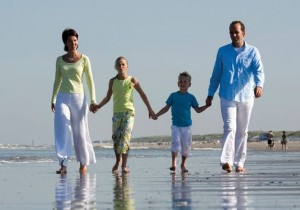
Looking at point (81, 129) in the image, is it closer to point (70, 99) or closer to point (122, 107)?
point (70, 99)

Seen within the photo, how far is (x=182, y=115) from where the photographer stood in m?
14.4

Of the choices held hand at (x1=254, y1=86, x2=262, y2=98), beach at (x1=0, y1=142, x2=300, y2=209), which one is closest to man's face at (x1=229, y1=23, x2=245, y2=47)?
held hand at (x1=254, y1=86, x2=262, y2=98)

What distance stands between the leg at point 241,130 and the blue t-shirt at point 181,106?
→ 6.15 ft

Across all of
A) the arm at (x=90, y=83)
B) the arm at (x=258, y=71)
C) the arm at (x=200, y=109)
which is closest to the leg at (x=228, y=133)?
the arm at (x=258, y=71)

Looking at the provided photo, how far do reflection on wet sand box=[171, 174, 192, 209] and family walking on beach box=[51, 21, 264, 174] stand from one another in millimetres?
2550

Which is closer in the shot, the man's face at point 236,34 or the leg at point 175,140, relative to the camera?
the man's face at point 236,34

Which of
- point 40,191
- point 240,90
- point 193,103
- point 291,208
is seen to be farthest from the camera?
point 193,103

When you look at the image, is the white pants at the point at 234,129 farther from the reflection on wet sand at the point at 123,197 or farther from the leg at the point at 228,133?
the reflection on wet sand at the point at 123,197

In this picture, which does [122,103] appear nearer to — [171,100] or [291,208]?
[171,100]

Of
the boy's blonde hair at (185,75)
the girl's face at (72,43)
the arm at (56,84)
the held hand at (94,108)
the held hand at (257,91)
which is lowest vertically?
the held hand at (94,108)

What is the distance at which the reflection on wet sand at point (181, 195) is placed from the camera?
6.85 meters

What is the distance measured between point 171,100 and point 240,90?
2.53 meters


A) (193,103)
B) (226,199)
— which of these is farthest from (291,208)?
(193,103)

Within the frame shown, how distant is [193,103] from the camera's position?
14.6 m
